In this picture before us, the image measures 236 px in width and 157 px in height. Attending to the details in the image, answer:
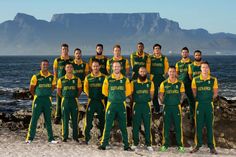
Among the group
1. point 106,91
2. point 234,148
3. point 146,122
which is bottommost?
point 234,148

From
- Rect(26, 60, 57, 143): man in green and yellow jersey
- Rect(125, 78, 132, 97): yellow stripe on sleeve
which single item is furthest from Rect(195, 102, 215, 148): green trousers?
Rect(26, 60, 57, 143): man in green and yellow jersey

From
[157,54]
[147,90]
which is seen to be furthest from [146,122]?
[157,54]

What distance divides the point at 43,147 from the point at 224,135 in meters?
6.59

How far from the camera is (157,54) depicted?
14.9 meters

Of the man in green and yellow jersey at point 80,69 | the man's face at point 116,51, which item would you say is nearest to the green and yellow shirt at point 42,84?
the man in green and yellow jersey at point 80,69

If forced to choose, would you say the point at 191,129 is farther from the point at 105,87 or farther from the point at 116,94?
the point at 105,87

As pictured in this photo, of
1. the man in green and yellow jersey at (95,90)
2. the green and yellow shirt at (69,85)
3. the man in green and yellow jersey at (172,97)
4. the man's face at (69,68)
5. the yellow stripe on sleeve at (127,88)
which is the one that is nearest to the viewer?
the yellow stripe on sleeve at (127,88)

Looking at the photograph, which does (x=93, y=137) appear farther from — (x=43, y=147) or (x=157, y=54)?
(x=157, y=54)

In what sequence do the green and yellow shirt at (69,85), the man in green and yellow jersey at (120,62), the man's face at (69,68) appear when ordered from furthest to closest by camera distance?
the man in green and yellow jersey at (120,62) < the green and yellow shirt at (69,85) < the man's face at (69,68)

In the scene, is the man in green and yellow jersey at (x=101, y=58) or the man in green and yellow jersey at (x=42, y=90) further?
the man in green and yellow jersey at (x=101, y=58)

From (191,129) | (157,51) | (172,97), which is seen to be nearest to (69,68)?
(157,51)

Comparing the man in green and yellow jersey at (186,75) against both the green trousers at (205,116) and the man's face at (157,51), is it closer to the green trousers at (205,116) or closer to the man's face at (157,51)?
the man's face at (157,51)

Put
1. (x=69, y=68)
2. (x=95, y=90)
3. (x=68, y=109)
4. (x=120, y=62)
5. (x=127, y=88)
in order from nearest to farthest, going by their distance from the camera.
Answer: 1. (x=127, y=88)
2. (x=95, y=90)
3. (x=69, y=68)
4. (x=68, y=109)
5. (x=120, y=62)

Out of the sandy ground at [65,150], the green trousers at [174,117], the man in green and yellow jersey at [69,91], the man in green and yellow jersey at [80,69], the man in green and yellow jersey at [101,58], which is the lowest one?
the sandy ground at [65,150]
